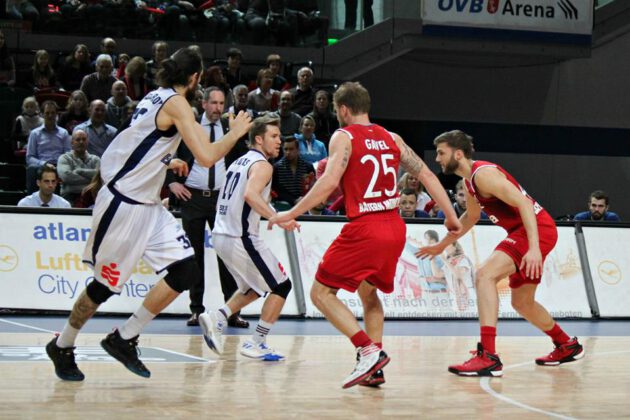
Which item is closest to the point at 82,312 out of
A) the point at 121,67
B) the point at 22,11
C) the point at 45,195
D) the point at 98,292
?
the point at 98,292

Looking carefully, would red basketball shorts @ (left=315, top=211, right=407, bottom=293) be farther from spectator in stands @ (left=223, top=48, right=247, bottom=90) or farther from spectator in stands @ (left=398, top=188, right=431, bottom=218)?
spectator in stands @ (left=223, top=48, right=247, bottom=90)

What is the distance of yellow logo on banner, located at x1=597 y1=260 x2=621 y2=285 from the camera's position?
484 inches

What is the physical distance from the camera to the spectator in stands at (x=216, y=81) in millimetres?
14594

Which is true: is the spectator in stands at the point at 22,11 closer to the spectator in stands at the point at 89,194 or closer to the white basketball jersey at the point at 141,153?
the spectator in stands at the point at 89,194

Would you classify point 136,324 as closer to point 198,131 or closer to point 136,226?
point 136,226

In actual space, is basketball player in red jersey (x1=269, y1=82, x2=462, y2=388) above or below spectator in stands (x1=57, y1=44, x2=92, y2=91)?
below

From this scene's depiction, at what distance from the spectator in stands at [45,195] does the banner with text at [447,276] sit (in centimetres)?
262

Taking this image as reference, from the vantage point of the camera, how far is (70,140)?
13.1m

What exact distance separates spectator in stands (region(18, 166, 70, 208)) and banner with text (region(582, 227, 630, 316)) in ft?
19.5

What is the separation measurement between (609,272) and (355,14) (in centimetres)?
714

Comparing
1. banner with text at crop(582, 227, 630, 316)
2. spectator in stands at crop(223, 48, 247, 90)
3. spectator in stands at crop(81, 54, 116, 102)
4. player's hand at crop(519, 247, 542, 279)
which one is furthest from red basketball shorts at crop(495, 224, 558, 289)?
spectator in stands at crop(223, 48, 247, 90)

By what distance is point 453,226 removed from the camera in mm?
7496

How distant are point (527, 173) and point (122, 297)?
38.2 feet

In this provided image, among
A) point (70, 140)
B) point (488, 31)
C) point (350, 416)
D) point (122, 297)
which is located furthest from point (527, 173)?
point (350, 416)
